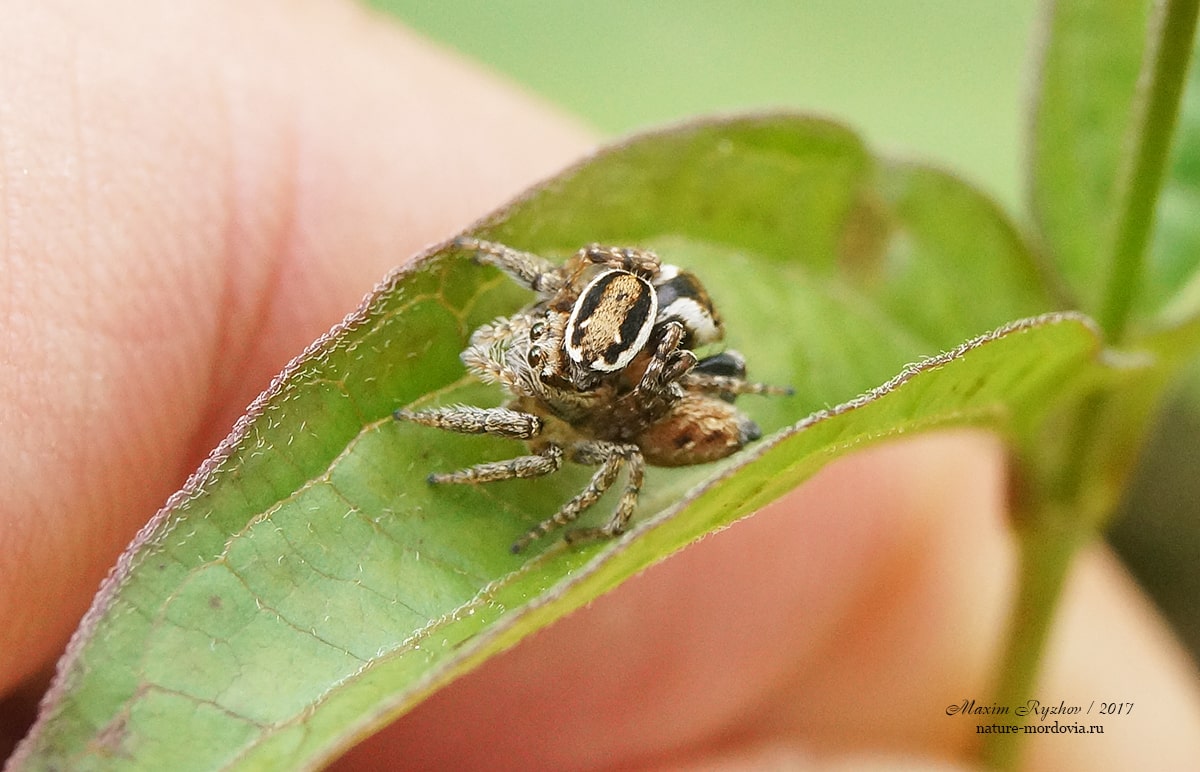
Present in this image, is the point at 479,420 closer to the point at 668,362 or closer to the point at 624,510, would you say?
the point at 624,510

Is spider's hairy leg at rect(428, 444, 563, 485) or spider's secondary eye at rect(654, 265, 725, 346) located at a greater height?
spider's secondary eye at rect(654, 265, 725, 346)

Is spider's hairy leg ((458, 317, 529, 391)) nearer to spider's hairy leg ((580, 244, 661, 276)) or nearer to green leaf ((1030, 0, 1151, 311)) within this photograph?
spider's hairy leg ((580, 244, 661, 276))

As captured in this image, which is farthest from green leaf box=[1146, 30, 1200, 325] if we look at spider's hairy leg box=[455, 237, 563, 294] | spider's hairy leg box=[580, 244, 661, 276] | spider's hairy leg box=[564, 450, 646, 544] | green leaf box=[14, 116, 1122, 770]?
spider's hairy leg box=[455, 237, 563, 294]

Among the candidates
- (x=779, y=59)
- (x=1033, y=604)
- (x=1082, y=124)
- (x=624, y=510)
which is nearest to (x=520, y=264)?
(x=624, y=510)

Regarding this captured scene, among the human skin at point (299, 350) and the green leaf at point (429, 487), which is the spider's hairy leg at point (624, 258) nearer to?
the green leaf at point (429, 487)

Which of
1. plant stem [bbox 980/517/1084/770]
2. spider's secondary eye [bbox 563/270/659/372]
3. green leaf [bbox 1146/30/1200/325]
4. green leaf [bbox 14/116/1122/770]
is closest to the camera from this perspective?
green leaf [bbox 14/116/1122/770]

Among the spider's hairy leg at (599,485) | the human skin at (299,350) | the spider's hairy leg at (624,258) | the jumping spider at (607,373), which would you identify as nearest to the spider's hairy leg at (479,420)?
the jumping spider at (607,373)

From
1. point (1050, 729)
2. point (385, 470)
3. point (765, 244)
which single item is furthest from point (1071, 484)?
point (385, 470)
